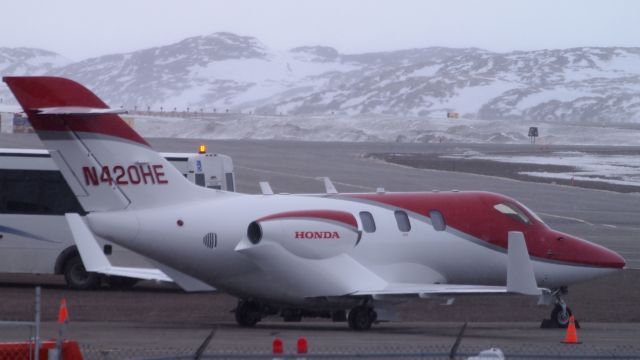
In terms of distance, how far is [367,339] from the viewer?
17.0m

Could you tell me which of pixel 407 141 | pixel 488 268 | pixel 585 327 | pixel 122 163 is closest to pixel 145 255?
pixel 122 163

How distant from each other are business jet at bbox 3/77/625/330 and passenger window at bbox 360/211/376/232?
0.02 meters

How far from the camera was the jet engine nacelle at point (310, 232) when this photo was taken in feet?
57.6

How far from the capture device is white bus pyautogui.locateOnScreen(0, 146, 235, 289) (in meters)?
24.1

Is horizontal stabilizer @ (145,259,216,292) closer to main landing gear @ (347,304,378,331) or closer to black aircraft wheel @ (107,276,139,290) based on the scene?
main landing gear @ (347,304,378,331)

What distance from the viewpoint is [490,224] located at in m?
19.4

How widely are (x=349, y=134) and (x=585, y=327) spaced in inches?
4046

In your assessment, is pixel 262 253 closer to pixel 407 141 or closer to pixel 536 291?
pixel 536 291

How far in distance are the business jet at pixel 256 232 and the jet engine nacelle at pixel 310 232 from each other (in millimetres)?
15

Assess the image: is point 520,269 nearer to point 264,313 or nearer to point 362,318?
point 362,318

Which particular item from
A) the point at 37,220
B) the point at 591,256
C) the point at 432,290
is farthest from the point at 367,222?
the point at 37,220

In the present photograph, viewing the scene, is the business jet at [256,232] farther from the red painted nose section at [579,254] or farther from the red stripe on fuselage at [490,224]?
the red painted nose section at [579,254]

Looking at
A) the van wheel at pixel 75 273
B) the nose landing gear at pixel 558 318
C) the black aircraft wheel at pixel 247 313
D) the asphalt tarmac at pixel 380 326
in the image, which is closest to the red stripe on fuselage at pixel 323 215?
the asphalt tarmac at pixel 380 326

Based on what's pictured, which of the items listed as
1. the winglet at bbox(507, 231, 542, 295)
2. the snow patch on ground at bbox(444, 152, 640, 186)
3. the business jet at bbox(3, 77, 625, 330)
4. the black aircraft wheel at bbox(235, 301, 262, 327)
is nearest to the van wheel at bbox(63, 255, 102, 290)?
the business jet at bbox(3, 77, 625, 330)
